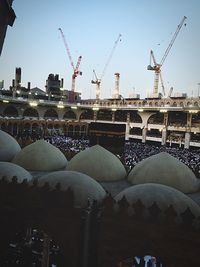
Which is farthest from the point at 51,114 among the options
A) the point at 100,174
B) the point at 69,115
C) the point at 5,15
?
the point at 5,15

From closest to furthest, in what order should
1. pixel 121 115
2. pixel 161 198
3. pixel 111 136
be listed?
pixel 161 198
pixel 111 136
pixel 121 115

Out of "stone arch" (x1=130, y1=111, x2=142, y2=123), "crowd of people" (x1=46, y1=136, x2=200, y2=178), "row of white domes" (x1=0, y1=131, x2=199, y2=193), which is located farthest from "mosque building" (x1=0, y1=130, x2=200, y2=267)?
"stone arch" (x1=130, y1=111, x2=142, y2=123)

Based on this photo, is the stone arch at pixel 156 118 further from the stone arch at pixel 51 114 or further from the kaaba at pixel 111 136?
the kaaba at pixel 111 136

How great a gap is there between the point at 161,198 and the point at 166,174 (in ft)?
8.95

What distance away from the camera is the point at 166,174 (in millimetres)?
9953

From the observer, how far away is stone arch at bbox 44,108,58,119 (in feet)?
164

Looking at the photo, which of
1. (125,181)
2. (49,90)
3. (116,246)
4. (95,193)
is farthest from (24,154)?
(49,90)

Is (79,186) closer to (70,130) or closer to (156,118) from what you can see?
(156,118)

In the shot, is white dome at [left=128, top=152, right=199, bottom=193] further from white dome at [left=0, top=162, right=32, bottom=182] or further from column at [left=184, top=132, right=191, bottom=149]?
column at [left=184, top=132, right=191, bottom=149]

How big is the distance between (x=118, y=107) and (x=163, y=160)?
122 ft

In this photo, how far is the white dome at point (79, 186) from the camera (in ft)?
25.4

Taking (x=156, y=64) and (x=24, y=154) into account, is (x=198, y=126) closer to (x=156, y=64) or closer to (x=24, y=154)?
(x=24, y=154)

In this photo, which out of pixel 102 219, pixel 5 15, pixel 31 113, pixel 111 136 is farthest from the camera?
pixel 31 113

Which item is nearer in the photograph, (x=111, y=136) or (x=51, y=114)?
(x=111, y=136)
